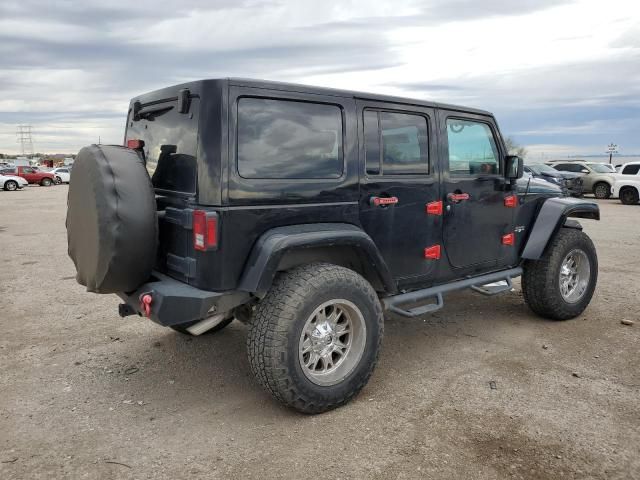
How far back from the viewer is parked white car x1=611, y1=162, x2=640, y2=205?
18500mm

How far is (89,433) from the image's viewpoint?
126 inches

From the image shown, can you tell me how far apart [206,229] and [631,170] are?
66.0 ft

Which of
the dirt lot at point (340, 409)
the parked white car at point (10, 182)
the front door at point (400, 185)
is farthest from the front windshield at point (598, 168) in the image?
the parked white car at point (10, 182)

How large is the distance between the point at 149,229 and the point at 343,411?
67.2 inches

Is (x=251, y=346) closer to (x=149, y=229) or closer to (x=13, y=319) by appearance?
(x=149, y=229)

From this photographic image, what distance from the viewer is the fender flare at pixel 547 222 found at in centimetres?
495

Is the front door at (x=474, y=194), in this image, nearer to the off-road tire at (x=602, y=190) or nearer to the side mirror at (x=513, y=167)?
the side mirror at (x=513, y=167)

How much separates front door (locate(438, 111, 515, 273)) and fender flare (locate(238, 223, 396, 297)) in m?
1.05

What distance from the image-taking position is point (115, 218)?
3.09 m

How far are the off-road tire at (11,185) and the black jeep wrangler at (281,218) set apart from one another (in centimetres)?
3161

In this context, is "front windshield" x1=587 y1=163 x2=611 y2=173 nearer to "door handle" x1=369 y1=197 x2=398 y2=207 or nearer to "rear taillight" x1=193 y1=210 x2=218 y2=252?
"door handle" x1=369 y1=197 x2=398 y2=207

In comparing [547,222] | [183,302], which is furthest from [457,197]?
[183,302]

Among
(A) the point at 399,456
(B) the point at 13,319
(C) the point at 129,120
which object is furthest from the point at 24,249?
(A) the point at 399,456

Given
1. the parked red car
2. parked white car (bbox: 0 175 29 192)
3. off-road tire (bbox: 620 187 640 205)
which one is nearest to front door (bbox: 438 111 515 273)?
off-road tire (bbox: 620 187 640 205)
